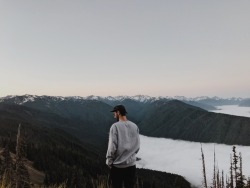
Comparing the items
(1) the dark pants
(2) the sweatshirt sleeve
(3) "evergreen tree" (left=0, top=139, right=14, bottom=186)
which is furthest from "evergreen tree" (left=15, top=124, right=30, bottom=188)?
(1) the dark pants

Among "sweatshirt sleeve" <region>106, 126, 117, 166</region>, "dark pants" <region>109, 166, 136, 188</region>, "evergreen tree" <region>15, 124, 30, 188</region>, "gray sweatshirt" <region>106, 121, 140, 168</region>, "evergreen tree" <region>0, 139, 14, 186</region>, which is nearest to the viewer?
"evergreen tree" <region>15, 124, 30, 188</region>

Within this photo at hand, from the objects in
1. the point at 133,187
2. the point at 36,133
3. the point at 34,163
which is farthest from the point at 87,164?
the point at 133,187

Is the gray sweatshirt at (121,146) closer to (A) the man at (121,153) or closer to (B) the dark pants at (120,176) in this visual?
(A) the man at (121,153)

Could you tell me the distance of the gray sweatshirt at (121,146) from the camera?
364 inches

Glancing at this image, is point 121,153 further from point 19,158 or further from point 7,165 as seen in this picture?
point 19,158

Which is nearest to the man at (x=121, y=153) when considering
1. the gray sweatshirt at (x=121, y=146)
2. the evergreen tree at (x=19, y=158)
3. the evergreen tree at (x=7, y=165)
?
the gray sweatshirt at (x=121, y=146)

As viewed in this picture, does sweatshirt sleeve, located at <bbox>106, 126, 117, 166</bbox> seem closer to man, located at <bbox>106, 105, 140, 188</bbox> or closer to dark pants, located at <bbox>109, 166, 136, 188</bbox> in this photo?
man, located at <bbox>106, 105, 140, 188</bbox>

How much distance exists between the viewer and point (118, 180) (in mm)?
9469

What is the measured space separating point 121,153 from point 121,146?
0.65 feet

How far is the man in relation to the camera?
30.6ft

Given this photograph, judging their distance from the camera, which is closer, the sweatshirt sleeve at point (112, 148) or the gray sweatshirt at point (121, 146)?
the sweatshirt sleeve at point (112, 148)

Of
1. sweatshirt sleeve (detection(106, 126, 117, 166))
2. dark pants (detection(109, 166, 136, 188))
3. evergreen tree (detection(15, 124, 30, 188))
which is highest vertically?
evergreen tree (detection(15, 124, 30, 188))

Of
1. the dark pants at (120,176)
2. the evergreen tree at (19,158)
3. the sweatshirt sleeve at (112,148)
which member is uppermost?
the evergreen tree at (19,158)

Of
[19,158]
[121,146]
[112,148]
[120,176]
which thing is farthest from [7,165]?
[120,176]
